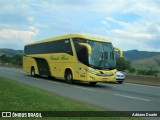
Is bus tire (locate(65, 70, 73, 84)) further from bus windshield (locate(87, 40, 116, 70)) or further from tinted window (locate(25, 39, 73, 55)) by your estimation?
bus windshield (locate(87, 40, 116, 70))

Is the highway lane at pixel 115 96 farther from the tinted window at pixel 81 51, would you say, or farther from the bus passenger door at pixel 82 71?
the tinted window at pixel 81 51

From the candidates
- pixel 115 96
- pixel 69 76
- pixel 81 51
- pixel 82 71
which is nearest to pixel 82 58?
pixel 81 51

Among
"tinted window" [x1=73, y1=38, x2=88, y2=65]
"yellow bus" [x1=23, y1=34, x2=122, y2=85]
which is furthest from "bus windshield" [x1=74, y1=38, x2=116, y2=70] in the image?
"tinted window" [x1=73, y1=38, x2=88, y2=65]

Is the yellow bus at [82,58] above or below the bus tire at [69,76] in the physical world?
above

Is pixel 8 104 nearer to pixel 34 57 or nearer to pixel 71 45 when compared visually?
pixel 71 45

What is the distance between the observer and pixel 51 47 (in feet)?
102

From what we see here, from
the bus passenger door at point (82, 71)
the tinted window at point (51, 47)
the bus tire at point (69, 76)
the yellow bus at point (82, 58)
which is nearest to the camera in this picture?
the yellow bus at point (82, 58)

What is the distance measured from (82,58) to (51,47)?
6.57 m

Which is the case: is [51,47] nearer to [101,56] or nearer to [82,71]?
[82,71]

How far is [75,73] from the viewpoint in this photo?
26.2 meters

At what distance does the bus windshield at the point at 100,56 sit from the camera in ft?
81.1

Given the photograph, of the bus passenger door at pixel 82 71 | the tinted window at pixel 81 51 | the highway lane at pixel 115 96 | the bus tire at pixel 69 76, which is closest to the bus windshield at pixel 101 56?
the tinted window at pixel 81 51

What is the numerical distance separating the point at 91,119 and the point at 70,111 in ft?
4.07

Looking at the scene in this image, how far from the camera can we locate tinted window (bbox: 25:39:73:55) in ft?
90.8
